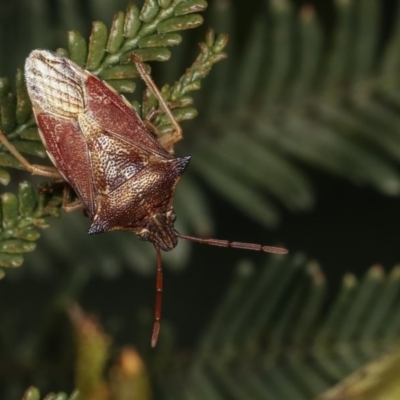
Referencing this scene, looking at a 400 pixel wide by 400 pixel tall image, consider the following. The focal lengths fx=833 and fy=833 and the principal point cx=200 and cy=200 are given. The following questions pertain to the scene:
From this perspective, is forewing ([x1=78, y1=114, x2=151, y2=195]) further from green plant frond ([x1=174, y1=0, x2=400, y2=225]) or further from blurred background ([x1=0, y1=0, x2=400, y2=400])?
green plant frond ([x1=174, y1=0, x2=400, y2=225])

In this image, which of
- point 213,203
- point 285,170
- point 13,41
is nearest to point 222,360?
point 285,170

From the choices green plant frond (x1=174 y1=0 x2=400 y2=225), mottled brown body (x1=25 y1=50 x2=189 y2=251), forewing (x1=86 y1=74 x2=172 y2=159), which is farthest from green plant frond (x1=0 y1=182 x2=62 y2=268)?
green plant frond (x1=174 y1=0 x2=400 y2=225)

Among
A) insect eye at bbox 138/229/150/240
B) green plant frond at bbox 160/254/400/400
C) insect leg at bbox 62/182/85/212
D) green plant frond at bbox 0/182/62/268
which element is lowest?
green plant frond at bbox 160/254/400/400

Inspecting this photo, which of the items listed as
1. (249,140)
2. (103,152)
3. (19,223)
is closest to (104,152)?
(103,152)

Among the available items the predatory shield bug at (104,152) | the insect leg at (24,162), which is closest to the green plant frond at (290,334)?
the predatory shield bug at (104,152)

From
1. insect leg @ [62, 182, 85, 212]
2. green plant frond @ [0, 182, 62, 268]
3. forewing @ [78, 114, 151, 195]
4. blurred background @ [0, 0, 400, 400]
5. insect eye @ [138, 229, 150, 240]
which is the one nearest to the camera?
green plant frond @ [0, 182, 62, 268]

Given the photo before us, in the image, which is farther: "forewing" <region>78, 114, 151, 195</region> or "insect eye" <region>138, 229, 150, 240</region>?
"insect eye" <region>138, 229, 150, 240</region>
